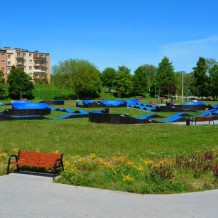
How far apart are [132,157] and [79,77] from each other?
8640 centimetres

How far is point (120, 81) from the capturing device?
104938mm

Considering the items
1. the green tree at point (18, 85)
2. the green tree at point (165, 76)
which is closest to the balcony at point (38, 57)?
the green tree at point (18, 85)

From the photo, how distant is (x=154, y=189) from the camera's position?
9.05m

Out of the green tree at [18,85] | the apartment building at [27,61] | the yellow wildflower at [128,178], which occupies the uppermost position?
the apartment building at [27,61]

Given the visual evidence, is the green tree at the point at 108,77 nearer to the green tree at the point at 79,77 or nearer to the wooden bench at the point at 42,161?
the green tree at the point at 79,77

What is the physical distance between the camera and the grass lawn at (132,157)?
9.66m

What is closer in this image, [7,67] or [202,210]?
[202,210]

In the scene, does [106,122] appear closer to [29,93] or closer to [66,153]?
[66,153]

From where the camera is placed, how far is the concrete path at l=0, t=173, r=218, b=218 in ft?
24.1

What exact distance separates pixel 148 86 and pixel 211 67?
1756 cm

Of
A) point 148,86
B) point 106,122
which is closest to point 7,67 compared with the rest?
point 148,86

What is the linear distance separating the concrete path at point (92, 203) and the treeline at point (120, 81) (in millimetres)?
81291

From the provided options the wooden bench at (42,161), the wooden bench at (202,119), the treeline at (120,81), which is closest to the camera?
the wooden bench at (42,161)

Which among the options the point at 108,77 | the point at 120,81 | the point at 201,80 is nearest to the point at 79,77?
the point at 120,81
